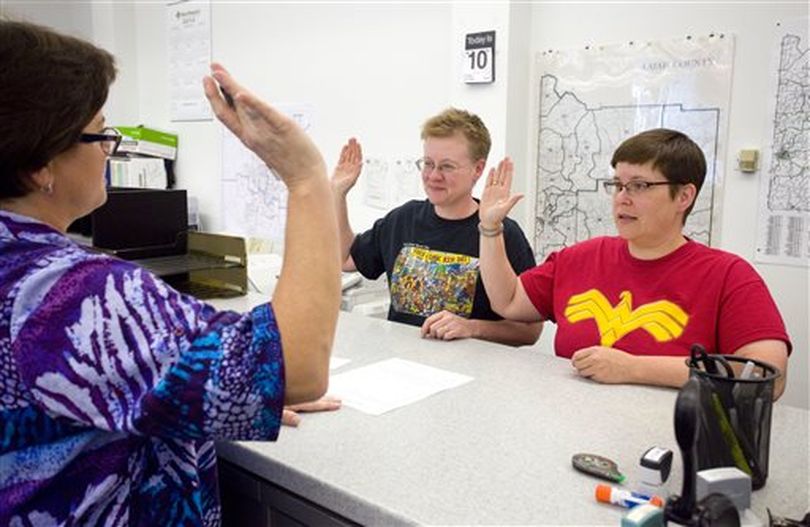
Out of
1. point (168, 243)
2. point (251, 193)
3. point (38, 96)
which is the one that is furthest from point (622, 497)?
point (251, 193)

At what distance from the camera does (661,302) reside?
162cm

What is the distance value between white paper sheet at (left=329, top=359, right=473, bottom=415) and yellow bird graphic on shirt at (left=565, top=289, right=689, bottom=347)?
1.30ft

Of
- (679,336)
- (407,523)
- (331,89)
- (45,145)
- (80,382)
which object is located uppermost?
(331,89)

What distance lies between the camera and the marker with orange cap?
944 millimetres

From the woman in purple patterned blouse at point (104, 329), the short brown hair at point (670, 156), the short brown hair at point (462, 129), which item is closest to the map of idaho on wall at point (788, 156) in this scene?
the short brown hair at point (670, 156)

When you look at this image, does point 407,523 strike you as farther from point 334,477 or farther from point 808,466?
point 808,466

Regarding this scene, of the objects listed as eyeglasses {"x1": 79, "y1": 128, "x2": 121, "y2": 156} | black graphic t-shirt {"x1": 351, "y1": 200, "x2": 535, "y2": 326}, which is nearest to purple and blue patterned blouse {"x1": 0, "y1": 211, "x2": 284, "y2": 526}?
eyeglasses {"x1": 79, "y1": 128, "x2": 121, "y2": 156}

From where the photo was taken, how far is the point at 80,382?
2.27 feet

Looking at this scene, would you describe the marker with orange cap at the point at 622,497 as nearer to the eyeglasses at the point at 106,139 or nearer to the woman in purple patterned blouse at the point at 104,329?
the woman in purple patterned blouse at the point at 104,329

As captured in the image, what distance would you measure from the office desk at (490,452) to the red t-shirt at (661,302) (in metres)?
0.17

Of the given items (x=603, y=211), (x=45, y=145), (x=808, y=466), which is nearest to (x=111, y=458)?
(x=45, y=145)

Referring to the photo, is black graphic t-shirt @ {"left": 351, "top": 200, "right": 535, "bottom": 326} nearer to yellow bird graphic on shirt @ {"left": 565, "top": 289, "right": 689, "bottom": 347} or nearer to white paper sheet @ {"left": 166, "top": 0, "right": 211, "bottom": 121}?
yellow bird graphic on shirt @ {"left": 565, "top": 289, "right": 689, "bottom": 347}

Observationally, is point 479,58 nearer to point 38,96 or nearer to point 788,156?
point 788,156

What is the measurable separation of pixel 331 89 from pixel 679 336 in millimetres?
2536
